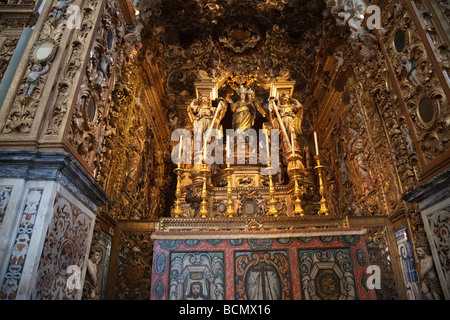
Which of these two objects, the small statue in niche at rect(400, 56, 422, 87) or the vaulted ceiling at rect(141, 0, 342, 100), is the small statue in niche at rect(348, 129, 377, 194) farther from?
the vaulted ceiling at rect(141, 0, 342, 100)

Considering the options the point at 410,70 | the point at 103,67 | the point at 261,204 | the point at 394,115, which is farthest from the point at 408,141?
the point at 103,67

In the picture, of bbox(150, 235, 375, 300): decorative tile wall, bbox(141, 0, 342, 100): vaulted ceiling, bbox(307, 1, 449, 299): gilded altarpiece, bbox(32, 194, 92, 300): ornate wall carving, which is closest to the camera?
bbox(32, 194, 92, 300): ornate wall carving

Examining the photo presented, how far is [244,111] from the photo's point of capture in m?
7.56

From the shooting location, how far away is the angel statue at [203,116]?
7012 millimetres

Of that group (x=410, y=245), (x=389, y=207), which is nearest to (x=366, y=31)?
(x=389, y=207)

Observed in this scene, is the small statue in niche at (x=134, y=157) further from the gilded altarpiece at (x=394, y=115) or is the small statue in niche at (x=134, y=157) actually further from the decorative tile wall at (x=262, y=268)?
the gilded altarpiece at (x=394, y=115)

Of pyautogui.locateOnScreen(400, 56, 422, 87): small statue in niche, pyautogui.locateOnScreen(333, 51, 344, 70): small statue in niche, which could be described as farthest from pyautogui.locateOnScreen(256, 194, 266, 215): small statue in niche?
pyautogui.locateOnScreen(333, 51, 344, 70): small statue in niche

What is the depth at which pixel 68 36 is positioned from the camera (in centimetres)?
372

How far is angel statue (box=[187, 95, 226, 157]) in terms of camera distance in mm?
7012

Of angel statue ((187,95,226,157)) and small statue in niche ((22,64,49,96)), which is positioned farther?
angel statue ((187,95,226,157))

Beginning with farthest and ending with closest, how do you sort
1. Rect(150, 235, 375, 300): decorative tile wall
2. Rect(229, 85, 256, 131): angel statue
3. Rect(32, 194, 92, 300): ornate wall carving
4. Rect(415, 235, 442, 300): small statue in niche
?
Rect(229, 85, 256, 131): angel statue, Rect(415, 235, 442, 300): small statue in niche, Rect(150, 235, 375, 300): decorative tile wall, Rect(32, 194, 92, 300): ornate wall carving

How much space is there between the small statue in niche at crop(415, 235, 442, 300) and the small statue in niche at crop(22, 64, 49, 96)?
492cm

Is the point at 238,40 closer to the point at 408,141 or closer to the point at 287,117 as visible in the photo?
the point at 287,117
